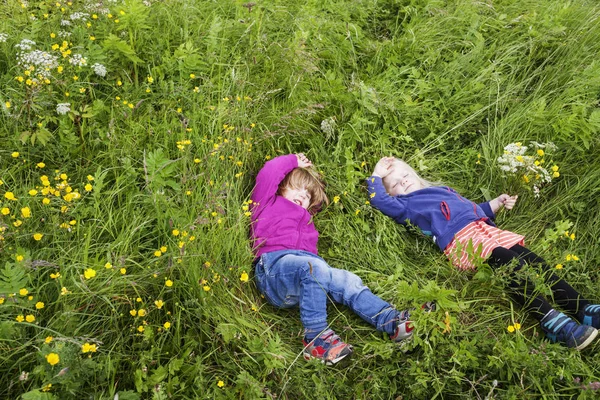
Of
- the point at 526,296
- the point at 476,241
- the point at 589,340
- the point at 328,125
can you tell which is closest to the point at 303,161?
the point at 328,125

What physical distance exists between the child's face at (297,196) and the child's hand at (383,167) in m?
0.59

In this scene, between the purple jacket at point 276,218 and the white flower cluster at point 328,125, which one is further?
the white flower cluster at point 328,125

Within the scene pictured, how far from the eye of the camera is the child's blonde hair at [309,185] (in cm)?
348

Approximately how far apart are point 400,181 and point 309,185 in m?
0.73

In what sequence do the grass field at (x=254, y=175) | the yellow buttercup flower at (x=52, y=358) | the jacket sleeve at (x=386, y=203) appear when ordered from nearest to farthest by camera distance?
the yellow buttercup flower at (x=52, y=358)
the grass field at (x=254, y=175)
the jacket sleeve at (x=386, y=203)

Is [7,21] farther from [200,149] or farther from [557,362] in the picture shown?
[557,362]

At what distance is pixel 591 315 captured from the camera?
2.80 m

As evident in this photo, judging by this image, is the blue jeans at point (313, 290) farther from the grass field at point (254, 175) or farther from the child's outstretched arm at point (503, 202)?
the child's outstretched arm at point (503, 202)

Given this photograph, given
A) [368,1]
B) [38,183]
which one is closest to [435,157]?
[368,1]

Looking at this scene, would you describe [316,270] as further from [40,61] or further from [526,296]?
[40,61]

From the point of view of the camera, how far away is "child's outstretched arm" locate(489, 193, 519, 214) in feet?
11.4

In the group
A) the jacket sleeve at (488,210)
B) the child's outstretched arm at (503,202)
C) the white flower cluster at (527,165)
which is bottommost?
the jacket sleeve at (488,210)

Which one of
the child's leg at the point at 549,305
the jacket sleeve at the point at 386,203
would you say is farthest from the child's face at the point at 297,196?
the child's leg at the point at 549,305

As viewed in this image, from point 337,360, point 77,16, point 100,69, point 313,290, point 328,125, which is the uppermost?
point 77,16
